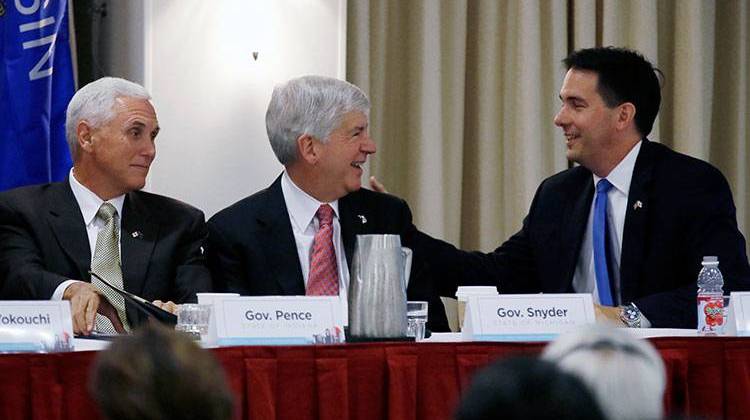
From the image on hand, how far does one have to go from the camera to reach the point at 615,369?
1.32 meters

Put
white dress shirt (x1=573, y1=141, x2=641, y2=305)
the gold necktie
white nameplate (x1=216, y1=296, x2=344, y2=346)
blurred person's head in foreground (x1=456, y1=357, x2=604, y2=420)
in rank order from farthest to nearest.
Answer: white dress shirt (x1=573, y1=141, x2=641, y2=305) < the gold necktie < white nameplate (x1=216, y1=296, x2=344, y2=346) < blurred person's head in foreground (x1=456, y1=357, x2=604, y2=420)

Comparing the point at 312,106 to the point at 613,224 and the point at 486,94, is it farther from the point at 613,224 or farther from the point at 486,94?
the point at 486,94

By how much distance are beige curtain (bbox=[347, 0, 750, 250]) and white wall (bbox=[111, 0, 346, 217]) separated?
609mm

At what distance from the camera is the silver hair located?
1.29 metres

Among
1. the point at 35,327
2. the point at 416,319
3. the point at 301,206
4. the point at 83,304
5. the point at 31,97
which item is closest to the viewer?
the point at 35,327

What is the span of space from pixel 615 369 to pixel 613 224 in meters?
3.13

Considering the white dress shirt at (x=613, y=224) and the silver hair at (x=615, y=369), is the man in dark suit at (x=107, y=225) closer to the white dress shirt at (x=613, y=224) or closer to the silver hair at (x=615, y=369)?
the white dress shirt at (x=613, y=224)

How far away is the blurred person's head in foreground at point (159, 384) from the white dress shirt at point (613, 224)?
3.18m

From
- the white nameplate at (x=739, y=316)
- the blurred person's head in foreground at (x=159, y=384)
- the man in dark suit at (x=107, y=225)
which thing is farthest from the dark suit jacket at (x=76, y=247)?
the blurred person's head in foreground at (x=159, y=384)

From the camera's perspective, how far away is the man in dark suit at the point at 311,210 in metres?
4.13

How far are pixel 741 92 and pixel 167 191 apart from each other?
2835 millimetres

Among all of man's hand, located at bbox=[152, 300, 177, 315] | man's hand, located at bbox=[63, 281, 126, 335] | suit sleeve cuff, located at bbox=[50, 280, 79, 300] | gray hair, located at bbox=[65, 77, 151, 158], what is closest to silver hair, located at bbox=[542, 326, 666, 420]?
Answer: man's hand, located at bbox=[63, 281, 126, 335]

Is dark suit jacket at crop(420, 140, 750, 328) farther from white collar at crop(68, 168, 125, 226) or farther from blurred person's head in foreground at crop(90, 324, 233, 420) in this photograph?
blurred person's head in foreground at crop(90, 324, 233, 420)

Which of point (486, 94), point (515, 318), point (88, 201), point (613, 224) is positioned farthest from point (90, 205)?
point (486, 94)
